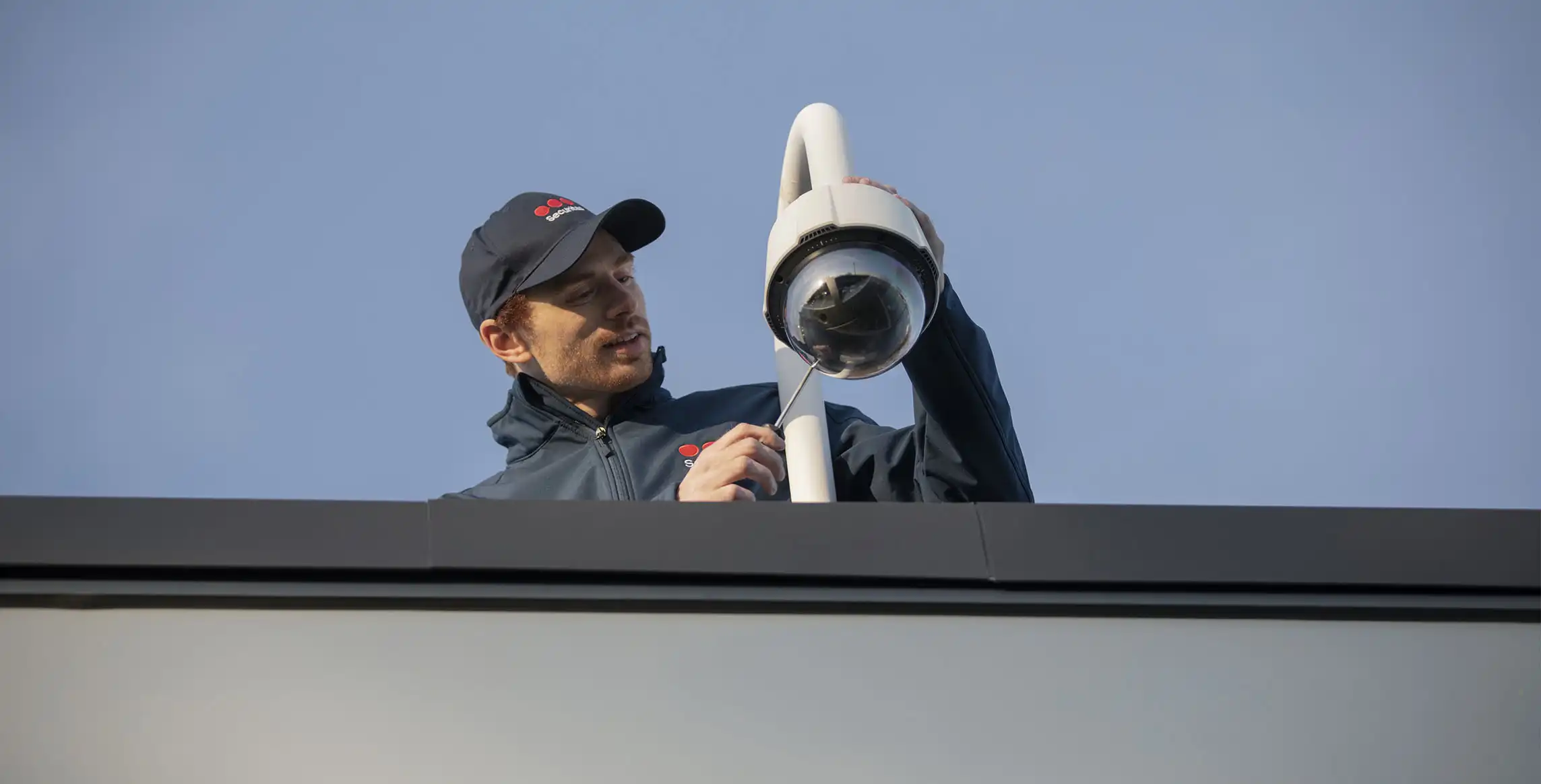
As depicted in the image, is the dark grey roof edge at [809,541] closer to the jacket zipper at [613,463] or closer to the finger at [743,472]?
the finger at [743,472]

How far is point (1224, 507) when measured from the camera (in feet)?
5.67

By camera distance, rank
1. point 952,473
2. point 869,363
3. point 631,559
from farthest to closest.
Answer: point 952,473, point 869,363, point 631,559

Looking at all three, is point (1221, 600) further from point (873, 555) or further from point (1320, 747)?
point (873, 555)

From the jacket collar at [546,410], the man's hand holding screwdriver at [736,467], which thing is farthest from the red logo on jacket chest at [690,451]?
the man's hand holding screwdriver at [736,467]

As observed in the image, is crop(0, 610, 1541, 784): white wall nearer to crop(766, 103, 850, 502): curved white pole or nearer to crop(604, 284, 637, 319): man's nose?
crop(766, 103, 850, 502): curved white pole

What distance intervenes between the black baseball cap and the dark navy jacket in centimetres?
28

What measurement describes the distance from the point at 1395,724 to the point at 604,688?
33.1 inches

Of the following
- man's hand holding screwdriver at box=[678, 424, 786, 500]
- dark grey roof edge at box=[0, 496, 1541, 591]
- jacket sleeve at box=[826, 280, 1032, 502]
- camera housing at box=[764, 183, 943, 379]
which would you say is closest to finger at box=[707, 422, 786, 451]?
man's hand holding screwdriver at box=[678, 424, 786, 500]

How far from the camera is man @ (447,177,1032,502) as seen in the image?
2.69m

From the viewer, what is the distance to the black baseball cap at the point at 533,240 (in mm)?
3490

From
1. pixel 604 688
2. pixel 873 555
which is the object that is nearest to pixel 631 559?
pixel 604 688

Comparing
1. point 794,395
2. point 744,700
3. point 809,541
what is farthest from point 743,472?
point 744,700

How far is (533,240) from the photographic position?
3.60m

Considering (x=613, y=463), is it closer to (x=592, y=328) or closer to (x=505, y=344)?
(x=592, y=328)
